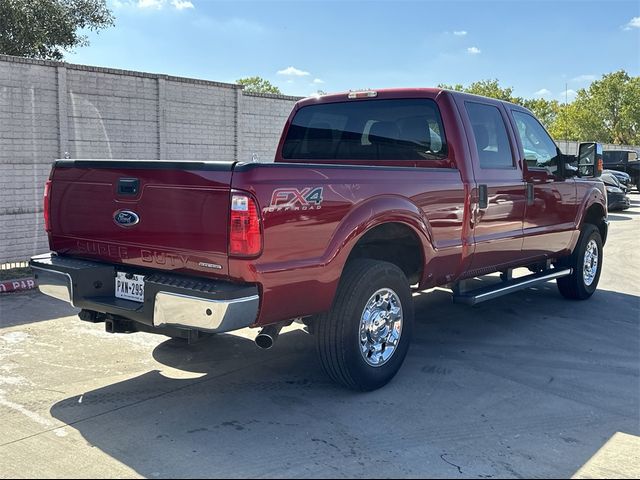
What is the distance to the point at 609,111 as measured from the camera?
64625mm

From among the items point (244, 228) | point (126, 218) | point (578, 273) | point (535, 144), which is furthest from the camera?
point (578, 273)

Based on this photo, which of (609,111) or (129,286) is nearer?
(129,286)

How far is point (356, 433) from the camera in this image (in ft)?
12.2

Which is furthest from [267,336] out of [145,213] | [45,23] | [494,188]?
[45,23]

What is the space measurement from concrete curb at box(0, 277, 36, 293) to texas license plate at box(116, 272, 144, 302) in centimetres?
358

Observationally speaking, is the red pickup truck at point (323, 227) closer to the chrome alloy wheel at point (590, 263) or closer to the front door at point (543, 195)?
the front door at point (543, 195)

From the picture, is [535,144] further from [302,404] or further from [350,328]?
[302,404]

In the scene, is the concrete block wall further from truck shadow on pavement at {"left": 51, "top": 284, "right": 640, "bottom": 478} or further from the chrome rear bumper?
the chrome rear bumper

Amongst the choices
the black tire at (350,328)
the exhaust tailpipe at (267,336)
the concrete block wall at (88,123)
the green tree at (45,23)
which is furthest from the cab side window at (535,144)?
the green tree at (45,23)

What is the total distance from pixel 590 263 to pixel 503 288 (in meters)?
2.41

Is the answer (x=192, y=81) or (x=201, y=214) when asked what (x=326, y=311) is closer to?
(x=201, y=214)

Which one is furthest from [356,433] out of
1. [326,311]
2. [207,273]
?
[207,273]

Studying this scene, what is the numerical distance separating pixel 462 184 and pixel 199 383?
254cm

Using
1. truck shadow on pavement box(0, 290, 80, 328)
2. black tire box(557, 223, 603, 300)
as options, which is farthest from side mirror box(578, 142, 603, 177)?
truck shadow on pavement box(0, 290, 80, 328)
